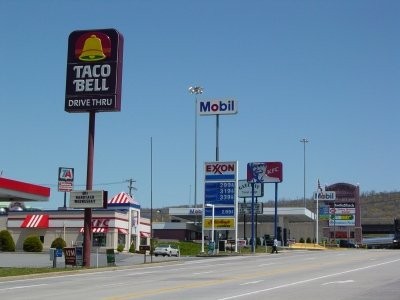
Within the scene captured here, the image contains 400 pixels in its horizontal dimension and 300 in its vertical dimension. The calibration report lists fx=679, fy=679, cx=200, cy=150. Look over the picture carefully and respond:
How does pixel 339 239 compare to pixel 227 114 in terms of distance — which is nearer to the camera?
pixel 227 114

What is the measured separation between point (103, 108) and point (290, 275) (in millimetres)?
16471

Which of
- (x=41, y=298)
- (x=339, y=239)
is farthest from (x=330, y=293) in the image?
(x=339, y=239)

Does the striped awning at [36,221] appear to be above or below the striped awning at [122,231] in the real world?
above

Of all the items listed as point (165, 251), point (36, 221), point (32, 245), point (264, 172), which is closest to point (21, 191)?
point (165, 251)

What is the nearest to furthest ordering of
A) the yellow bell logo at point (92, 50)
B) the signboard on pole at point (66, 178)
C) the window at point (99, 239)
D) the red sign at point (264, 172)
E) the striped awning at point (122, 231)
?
the yellow bell logo at point (92, 50)
the window at point (99, 239)
the striped awning at point (122, 231)
the red sign at point (264, 172)
the signboard on pole at point (66, 178)

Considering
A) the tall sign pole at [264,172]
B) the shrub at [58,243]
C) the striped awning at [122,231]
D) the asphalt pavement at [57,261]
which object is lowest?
the asphalt pavement at [57,261]

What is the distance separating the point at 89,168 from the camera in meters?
39.4

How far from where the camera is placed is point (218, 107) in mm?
63438

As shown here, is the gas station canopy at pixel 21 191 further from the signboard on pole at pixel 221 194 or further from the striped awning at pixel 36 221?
the striped awning at pixel 36 221

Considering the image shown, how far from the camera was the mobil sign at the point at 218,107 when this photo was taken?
63188mm

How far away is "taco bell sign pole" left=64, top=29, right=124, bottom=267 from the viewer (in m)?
40.1

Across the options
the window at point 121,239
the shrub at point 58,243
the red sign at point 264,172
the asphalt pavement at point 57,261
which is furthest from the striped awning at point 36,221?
the red sign at point 264,172

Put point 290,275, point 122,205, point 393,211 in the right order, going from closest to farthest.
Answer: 1. point 290,275
2. point 122,205
3. point 393,211

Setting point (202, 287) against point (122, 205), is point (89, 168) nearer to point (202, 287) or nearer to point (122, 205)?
point (202, 287)
